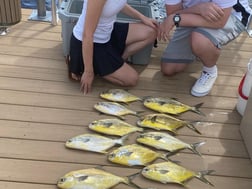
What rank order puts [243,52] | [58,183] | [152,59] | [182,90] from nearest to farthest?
1. [58,183]
2. [182,90]
3. [152,59]
4. [243,52]

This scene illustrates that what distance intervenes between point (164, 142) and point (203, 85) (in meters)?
0.74

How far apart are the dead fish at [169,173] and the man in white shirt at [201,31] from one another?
85cm

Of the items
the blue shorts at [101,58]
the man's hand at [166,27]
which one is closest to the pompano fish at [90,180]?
the blue shorts at [101,58]

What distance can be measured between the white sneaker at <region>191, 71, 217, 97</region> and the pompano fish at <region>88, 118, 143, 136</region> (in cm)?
63

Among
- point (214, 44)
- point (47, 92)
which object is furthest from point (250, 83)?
point (47, 92)

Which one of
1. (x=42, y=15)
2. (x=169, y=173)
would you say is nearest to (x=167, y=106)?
(x=169, y=173)

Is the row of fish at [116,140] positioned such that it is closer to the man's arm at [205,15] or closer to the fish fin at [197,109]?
the fish fin at [197,109]

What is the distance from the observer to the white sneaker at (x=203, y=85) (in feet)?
8.90

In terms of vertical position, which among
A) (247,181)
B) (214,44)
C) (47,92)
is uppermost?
(214,44)

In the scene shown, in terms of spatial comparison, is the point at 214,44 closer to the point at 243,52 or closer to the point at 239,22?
the point at 239,22

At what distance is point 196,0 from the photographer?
269 cm

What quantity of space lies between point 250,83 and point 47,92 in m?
1.29

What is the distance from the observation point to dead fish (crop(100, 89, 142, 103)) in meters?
2.53

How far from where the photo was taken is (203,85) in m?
2.73
